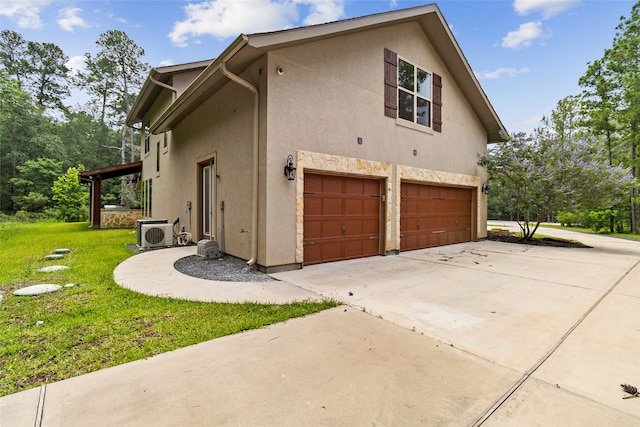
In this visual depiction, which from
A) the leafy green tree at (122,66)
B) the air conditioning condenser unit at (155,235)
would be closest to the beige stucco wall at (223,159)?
the air conditioning condenser unit at (155,235)

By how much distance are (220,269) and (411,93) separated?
694 cm

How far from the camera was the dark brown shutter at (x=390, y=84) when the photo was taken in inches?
295

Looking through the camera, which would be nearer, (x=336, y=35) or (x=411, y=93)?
(x=336, y=35)

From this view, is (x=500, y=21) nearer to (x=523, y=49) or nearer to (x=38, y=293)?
(x=523, y=49)

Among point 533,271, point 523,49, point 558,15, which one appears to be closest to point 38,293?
point 533,271

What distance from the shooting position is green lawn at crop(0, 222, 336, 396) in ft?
7.45

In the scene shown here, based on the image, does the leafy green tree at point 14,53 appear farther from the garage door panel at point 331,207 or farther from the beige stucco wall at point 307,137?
the garage door panel at point 331,207

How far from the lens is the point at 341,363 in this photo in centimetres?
231

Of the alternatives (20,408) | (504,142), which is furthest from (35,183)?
(504,142)

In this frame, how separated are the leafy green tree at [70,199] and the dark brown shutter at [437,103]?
2269 centimetres

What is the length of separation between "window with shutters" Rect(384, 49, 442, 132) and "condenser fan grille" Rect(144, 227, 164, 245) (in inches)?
278

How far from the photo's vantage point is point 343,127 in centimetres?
655

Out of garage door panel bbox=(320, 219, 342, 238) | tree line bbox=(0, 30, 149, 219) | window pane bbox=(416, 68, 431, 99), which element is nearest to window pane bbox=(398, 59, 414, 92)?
window pane bbox=(416, 68, 431, 99)

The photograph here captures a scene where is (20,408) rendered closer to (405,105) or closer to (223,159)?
(223,159)
